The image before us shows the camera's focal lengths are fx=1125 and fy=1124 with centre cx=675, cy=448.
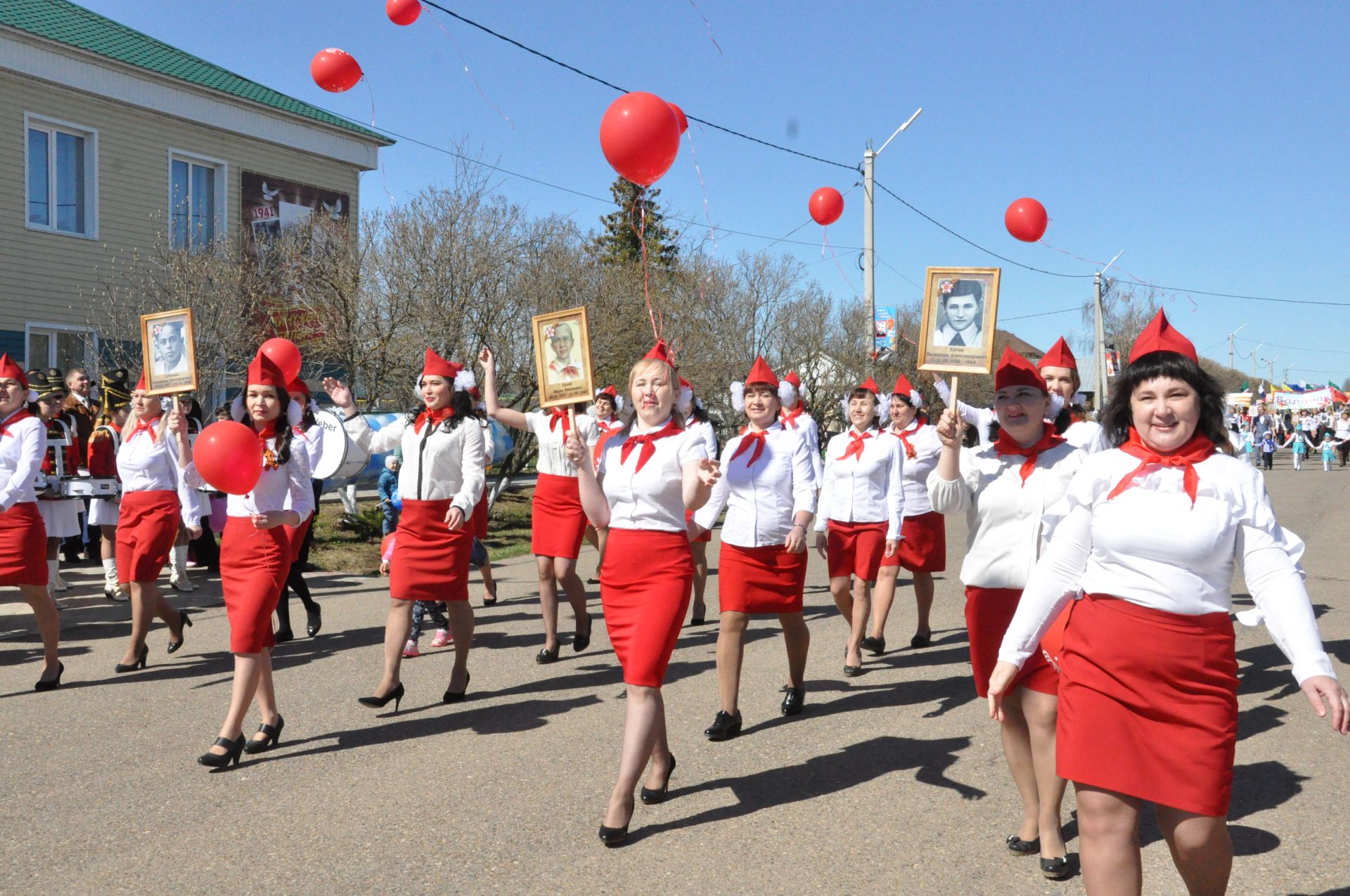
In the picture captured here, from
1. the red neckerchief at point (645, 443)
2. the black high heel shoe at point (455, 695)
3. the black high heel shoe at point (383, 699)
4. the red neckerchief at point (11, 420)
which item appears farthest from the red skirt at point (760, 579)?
the red neckerchief at point (11, 420)

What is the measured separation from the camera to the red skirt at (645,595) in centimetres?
476

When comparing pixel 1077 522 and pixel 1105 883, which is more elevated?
pixel 1077 522

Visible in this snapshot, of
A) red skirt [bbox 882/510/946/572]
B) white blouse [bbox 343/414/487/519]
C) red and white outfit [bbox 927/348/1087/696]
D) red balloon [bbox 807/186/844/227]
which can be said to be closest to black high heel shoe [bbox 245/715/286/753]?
white blouse [bbox 343/414/487/519]

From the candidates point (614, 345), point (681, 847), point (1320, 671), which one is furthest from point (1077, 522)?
point (614, 345)

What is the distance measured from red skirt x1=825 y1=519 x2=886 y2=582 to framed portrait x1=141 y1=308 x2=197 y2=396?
4.25 metres

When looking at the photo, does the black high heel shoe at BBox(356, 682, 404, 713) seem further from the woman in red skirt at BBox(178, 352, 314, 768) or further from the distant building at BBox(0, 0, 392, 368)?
the distant building at BBox(0, 0, 392, 368)

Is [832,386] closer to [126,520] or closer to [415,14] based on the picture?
[415,14]

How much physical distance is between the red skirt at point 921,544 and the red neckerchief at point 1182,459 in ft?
16.2

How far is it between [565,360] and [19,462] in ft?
13.0

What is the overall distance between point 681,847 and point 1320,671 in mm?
2492

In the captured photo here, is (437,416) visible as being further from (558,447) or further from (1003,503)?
(1003,503)

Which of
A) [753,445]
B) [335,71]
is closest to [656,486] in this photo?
[753,445]

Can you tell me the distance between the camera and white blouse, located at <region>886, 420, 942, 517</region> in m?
8.47

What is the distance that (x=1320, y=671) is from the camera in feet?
9.80
